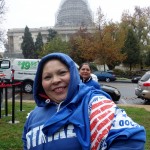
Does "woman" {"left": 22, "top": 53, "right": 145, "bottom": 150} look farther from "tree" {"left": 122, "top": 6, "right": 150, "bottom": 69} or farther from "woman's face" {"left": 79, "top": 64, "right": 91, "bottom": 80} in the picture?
"tree" {"left": 122, "top": 6, "right": 150, "bottom": 69}

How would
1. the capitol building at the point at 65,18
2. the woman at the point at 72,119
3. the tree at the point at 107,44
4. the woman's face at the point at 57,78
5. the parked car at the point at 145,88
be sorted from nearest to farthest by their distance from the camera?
1. the woman at the point at 72,119
2. the woman's face at the point at 57,78
3. the parked car at the point at 145,88
4. the tree at the point at 107,44
5. the capitol building at the point at 65,18

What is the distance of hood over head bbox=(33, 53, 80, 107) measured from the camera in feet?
5.86

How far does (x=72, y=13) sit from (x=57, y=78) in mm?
111456

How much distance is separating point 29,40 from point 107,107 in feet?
274

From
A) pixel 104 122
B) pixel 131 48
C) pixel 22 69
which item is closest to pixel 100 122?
pixel 104 122

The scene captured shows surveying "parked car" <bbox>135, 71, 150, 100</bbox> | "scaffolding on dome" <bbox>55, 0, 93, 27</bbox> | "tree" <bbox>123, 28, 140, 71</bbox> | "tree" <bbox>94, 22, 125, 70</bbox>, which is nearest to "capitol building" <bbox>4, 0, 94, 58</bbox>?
"scaffolding on dome" <bbox>55, 0, 93, 27</bbox>

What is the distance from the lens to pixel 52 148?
5.61 ft

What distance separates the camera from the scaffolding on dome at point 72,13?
110669 millimetres

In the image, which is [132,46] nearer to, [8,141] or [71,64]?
[8,141]

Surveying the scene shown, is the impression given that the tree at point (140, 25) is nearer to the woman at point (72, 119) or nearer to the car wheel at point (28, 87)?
the car wheel at point (28, 87)

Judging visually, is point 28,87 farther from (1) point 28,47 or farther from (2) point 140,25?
(1) point 28,47

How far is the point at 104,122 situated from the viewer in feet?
5.23

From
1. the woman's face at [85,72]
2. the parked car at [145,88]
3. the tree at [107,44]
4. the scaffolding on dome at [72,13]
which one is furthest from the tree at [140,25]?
the scaffolding on dome at [72,13]

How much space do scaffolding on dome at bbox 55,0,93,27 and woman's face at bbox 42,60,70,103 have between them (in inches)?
4257
